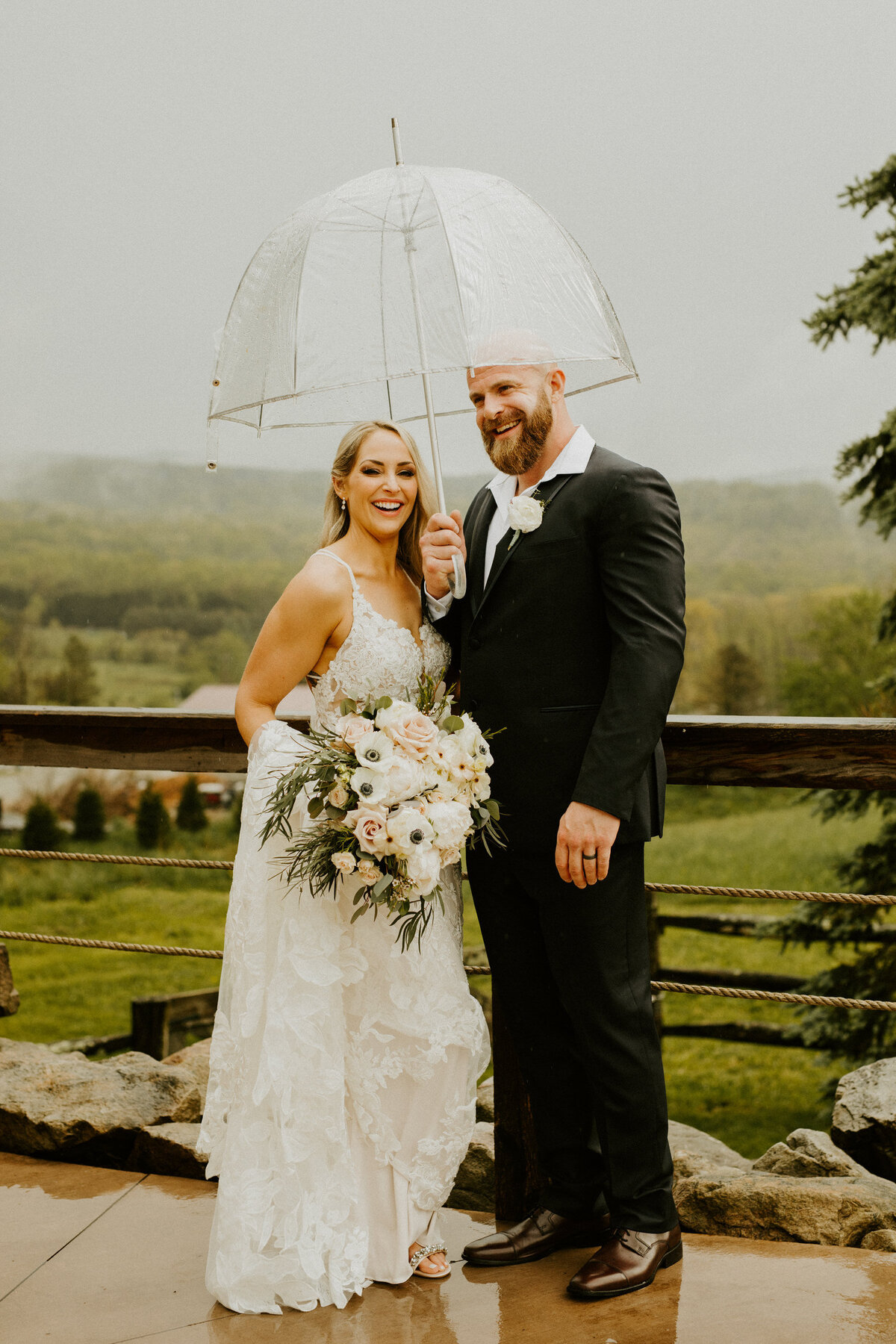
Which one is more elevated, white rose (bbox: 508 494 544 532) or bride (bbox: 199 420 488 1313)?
white rose (bbox: 508 494 544 532)

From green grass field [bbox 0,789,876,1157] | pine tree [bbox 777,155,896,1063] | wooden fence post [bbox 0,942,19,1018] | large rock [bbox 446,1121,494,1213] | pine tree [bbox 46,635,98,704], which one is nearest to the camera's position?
large rock [bbox 446,1121,494,1213]

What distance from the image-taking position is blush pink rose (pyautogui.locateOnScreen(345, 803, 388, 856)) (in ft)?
6.53

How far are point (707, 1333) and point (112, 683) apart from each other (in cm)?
2039

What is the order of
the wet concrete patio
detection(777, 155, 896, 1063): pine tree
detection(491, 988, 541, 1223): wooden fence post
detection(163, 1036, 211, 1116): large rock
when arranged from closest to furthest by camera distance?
the wet concrete patio, detection(491, 988, 541, 1223): wooden fence post, detection(163, 1036, 211, 1116): large rock, detection(777, 155, 896, 1063): pine tree

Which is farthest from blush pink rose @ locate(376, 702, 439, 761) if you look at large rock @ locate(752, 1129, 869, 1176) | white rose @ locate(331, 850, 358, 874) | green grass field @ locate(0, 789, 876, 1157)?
green grass field @ locate(0, 789, 876, 1157)

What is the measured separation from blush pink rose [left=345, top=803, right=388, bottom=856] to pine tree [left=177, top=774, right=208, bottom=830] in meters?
19.0

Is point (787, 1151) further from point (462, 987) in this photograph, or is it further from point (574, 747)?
point (574, 747)

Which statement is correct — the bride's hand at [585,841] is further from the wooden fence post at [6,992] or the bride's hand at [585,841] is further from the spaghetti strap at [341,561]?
the wooden fence post at [6,992]

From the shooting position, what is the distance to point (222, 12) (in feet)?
78.7

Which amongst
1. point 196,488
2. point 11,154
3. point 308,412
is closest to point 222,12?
point 11,154

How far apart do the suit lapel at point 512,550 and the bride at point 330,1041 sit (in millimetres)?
217

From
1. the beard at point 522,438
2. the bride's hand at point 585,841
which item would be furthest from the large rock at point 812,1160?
the beard at point 522,438

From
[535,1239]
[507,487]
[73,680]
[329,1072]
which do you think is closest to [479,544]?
[507,487]

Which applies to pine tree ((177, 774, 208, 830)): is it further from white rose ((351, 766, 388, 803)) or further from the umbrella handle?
white rose ((351, 766, 388, 803))
